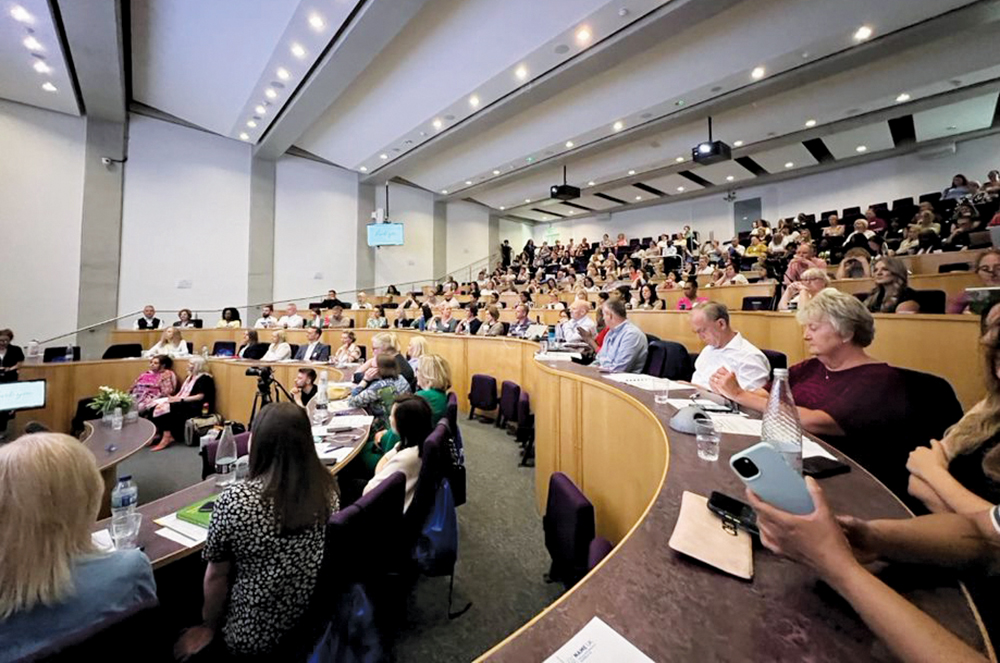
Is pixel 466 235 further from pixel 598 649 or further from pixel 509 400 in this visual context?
pixel 598 649

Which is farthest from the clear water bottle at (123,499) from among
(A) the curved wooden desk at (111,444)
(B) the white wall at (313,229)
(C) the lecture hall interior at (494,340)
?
(B) the white wall at (313,229)

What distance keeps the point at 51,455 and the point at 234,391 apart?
5140mm

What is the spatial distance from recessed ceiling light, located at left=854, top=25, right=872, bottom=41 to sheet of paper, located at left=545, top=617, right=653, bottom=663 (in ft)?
24.4

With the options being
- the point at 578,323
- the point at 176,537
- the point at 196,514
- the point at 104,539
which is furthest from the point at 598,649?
the point at 578,323

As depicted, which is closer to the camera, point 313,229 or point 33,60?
point 33,60

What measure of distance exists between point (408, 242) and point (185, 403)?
910 centimetres

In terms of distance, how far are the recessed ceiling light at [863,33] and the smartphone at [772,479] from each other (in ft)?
23.3

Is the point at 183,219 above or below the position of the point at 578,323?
above

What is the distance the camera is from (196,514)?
5.60 ft

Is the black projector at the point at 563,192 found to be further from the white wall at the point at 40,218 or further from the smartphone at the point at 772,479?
the smartphone at the point at 772,479

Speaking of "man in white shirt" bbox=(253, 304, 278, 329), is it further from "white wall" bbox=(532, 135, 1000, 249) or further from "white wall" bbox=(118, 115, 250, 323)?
"white wall" bbox=(532, 135, 1000, 249)

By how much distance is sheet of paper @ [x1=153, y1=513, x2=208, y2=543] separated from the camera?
5.10 ft

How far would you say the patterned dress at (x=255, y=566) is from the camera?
138 centimetres

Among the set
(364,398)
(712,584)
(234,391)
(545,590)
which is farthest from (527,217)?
(712,584)
